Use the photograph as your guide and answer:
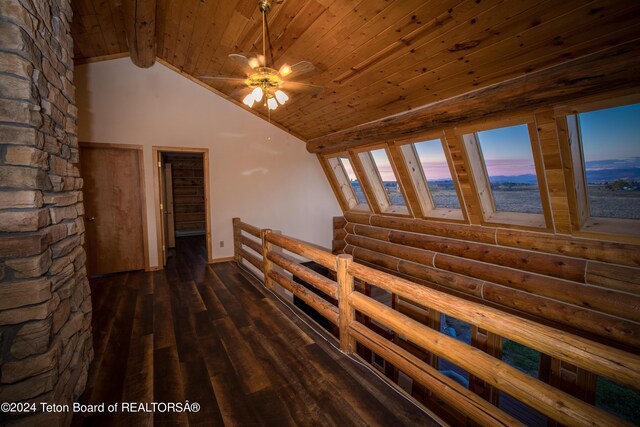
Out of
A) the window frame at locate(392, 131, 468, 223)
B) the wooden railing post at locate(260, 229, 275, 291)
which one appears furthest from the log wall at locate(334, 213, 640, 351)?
the wooden railing post at locate(260, 229, 275, 291)

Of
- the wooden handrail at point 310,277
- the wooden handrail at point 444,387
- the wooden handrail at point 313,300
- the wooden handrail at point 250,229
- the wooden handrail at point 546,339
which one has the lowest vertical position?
the wooden handrail at point 444,387

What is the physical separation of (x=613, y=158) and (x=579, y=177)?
12.1 inches

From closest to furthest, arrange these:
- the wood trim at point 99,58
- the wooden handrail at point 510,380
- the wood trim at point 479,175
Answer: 1. the wooden handrail at point 510,380
2. the wood trim at point 479,175
3. the wood trim at point 99,58

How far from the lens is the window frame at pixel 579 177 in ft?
8.39

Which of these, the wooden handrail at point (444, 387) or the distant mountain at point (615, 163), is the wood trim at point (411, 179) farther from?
the wooden handrail at point (444, 387)

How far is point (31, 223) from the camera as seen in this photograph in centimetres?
142

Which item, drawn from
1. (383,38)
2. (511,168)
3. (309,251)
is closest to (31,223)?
(309,251)

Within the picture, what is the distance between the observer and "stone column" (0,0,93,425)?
1.34 metres

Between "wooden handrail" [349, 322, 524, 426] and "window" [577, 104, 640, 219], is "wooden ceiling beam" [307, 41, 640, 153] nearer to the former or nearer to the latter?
"window" [577, 104, 640, 219]

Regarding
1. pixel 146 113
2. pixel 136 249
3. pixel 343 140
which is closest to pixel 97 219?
pixel 136 249

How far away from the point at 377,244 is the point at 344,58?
147 inches

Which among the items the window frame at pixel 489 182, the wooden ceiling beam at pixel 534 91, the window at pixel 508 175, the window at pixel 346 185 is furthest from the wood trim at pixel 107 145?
the window at pixel 508 175

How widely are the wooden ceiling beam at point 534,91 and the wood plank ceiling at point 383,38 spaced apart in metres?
0.08

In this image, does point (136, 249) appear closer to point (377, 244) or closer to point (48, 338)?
point (48, 338)
